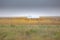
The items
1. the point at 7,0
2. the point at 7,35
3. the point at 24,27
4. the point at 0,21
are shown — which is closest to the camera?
the point at 7,35

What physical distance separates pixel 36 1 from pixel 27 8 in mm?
153

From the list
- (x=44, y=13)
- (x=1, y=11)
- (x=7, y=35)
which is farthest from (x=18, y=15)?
(x=7, y=35)

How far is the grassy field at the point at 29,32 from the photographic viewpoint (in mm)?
966

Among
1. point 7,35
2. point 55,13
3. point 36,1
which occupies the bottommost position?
point 7,35

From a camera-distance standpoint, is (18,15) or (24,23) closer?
(24,23)

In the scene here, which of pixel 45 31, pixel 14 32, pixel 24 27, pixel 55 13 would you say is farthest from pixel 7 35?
pixel 55 13

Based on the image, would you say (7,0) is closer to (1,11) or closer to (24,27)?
(1,11)

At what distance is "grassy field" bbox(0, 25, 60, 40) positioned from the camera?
3.17 ft

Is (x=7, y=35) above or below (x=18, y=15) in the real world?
below

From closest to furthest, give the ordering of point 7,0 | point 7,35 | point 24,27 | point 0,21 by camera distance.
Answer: point 7,35, point 24,27, point 0,21, point 7,0

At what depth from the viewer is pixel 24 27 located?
111 cm

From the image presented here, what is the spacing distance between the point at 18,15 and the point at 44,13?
1.16 ft

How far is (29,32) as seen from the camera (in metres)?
1.03

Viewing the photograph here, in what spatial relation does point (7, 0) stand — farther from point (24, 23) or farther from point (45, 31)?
point (45, 31)
